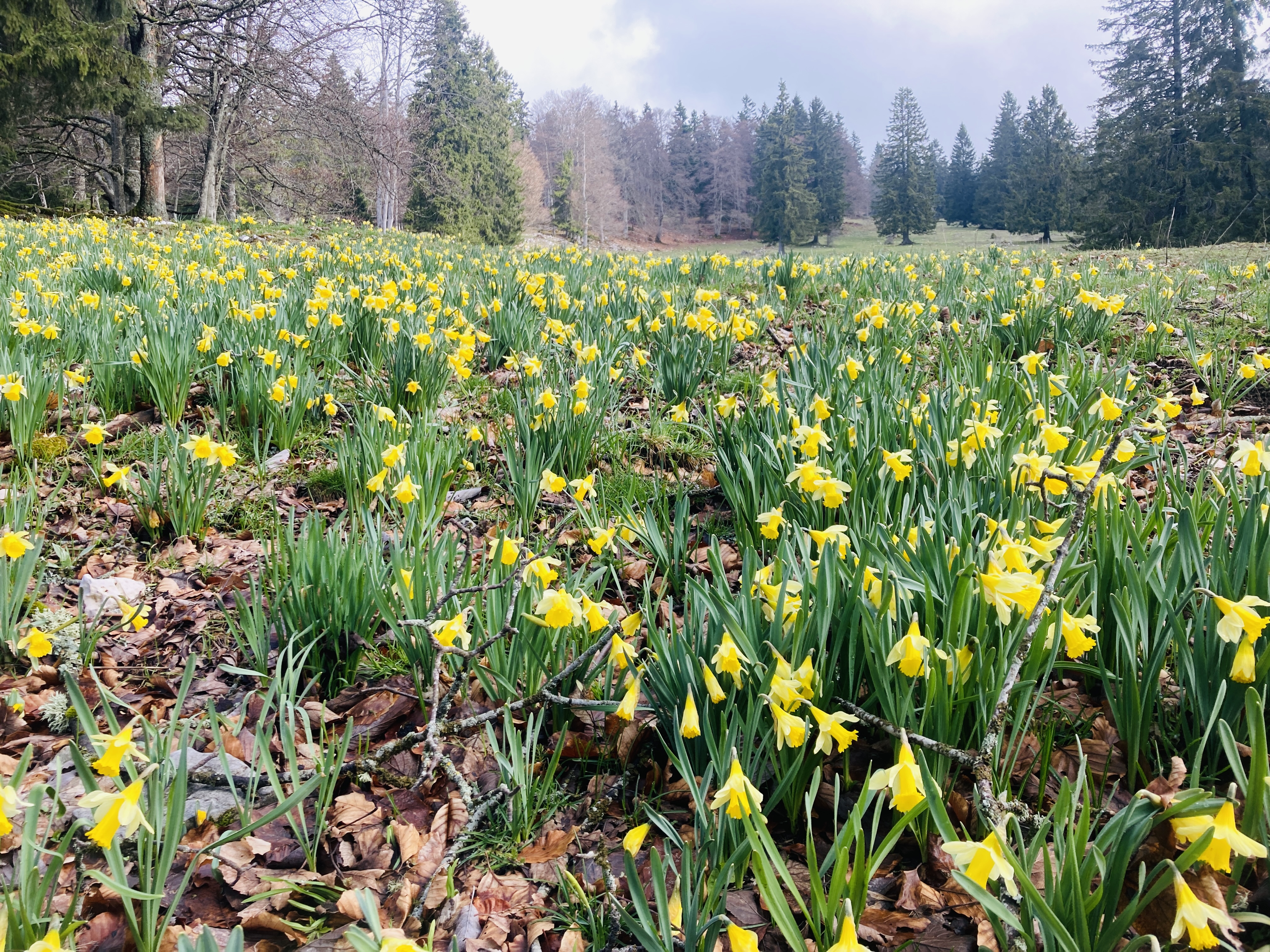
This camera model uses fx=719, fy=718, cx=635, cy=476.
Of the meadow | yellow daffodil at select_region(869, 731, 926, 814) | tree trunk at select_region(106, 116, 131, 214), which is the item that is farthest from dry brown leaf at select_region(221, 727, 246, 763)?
tree trunk at select_region(106, 116, 131, 214)

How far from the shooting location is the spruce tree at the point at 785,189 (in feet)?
161

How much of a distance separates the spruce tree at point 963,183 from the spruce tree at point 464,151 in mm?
49518

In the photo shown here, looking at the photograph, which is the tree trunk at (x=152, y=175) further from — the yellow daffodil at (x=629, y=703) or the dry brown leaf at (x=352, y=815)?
the yellow daffodil at (x=629, y=703)

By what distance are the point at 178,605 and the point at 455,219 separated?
89.2 ft

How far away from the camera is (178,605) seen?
7.63 feet

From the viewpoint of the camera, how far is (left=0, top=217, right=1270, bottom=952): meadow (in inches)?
42.8

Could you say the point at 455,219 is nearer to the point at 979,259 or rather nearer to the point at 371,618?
the point at 979,259

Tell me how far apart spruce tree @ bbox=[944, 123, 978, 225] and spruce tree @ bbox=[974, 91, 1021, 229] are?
209cm

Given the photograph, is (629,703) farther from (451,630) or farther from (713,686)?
(451,630)

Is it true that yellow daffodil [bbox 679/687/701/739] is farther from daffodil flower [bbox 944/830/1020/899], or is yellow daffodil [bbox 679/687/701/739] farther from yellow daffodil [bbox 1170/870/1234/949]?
yellow daffodil [bbox 1170/870/1234/949]

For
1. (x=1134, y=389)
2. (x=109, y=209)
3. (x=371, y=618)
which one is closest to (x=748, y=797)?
(x=371, y=618)

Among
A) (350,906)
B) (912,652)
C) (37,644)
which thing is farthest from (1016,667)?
(37,644)

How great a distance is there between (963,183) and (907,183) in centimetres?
1878

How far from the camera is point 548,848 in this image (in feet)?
4.60
